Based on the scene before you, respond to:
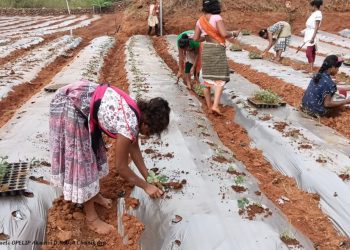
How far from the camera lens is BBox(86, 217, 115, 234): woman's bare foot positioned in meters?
2.95

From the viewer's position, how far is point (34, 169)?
139 inches

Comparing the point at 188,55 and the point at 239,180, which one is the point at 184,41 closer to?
the point at 188,55

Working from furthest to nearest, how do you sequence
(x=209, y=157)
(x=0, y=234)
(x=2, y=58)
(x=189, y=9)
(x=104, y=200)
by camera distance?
(x=189, y=9) < (x=2, y=58) < (x=209, y=157) < (x=104, y=200) < (x=0, y=234)

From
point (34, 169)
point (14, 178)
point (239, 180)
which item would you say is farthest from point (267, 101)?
point (14, 178)

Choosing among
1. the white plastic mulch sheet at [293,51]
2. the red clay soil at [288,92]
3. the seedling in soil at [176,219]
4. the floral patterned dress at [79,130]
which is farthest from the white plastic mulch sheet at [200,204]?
the white plastic mulch sheet at [293,51]

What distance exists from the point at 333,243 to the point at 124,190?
183cm

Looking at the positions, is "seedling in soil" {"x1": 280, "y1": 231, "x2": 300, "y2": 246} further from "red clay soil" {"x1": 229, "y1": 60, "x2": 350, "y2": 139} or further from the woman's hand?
"red clay soil" {"x1": 229, "y1": 60, "x2": 350, "y2": 139}

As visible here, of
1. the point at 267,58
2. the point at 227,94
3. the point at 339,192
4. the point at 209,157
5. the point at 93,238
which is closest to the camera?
the point at 93,238

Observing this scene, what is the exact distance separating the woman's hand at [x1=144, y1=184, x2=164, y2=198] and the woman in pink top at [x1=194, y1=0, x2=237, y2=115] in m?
2.80

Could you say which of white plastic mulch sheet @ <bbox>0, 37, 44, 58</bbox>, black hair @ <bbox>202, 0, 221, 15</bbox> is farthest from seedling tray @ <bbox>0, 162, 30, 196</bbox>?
white plastic mulch sheet @ <bbox>0, 37, 44, 58</bbox>

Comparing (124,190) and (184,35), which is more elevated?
(184,35)

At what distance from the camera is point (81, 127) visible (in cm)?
261

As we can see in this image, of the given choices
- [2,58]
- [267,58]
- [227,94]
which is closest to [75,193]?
[227,94]

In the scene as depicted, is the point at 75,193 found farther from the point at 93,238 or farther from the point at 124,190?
the point at 124,190
